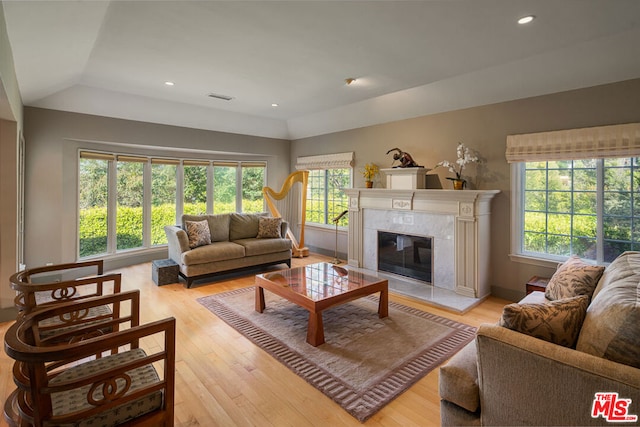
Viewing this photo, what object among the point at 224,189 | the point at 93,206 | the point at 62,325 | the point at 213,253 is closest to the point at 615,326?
the point at 62,325

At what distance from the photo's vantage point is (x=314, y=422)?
1.99m

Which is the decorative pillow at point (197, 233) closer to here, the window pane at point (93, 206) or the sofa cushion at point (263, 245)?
the sofa cushion at point (263, 245)

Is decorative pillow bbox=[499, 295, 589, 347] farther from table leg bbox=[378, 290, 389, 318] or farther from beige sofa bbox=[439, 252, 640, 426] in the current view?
table leg bbox=[378, 290, 389, 318]

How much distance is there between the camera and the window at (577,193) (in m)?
3.38

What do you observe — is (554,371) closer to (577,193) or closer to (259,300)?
(259,300)

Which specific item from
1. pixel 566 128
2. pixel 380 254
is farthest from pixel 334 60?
pixel 380 254

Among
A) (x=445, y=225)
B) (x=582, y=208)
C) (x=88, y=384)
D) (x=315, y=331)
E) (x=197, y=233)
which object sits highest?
(x=582, y=208)

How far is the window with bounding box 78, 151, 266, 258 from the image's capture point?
534 cm

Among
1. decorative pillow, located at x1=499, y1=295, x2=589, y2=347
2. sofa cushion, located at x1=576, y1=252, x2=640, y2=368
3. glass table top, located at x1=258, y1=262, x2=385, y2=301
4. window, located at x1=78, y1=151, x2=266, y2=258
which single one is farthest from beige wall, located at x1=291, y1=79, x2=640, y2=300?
window, located at x1=78, y1=151, x2=266, y2=258

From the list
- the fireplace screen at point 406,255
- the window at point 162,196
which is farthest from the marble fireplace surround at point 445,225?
the window at point 162,196

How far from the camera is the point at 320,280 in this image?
11.9ft

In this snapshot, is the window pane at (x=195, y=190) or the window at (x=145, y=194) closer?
the window at (x=145, y=194)

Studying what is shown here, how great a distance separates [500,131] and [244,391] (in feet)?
13.6

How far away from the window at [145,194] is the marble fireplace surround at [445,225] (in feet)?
10.2
